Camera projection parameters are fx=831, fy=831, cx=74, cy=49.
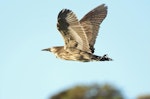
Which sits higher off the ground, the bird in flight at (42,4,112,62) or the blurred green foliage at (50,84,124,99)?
the blurred green foliage at (50,84,124,99)

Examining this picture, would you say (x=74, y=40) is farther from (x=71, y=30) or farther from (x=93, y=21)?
(x=93, y=21)

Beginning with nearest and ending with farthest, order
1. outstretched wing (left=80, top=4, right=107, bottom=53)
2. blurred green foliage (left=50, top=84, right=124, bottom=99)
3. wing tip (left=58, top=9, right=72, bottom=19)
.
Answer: wing tip (left=58, top=9, right=72, bottom=19) → outstretched wing (left=80, top=4, right=107, bottom=53) → blurred green foliage (left=50, top=84, right=124, bottom=99)

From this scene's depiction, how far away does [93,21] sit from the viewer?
956 inches

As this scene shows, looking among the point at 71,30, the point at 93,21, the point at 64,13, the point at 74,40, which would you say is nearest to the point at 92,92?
the point at 93,21

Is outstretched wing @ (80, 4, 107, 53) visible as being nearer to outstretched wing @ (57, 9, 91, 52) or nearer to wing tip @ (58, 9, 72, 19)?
outstretched wing @ (57, 9, 91, 52)

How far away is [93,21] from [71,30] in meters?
1.97

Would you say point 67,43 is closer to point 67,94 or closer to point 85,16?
point 85,16

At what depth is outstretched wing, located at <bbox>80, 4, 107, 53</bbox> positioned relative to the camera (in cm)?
2388

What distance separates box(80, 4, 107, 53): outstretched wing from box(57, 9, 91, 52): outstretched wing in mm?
778

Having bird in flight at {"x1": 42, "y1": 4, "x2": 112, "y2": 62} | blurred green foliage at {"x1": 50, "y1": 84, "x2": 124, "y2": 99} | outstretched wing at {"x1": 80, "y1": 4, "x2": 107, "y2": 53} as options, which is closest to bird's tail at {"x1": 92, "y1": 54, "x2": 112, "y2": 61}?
bird in flight at {"x1": 42, "y1": 4, "x2": 112, "y2": 62}

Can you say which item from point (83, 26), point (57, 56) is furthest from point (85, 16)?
point (57, 56)

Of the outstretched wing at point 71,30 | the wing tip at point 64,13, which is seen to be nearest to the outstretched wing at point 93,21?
the outstretched wing at point 71,30

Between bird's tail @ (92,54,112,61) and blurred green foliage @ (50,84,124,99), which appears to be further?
blurred green foliage @ (50,84,124,99)

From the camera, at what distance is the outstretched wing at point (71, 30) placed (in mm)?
22016
